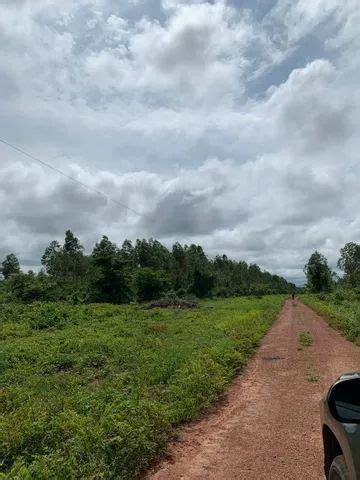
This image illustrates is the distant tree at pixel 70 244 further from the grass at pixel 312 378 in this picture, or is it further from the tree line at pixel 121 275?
the grass at pixel 312 378

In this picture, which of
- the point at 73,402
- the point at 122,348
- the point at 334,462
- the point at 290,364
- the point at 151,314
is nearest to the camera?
the point at 334,462

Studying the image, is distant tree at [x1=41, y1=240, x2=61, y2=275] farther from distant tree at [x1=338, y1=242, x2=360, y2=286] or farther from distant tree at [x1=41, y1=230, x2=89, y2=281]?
distant tree at [x1=338, y1=242, x2=360, y2=286]

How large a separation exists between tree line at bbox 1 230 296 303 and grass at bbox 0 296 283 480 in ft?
108

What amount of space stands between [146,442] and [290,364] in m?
8.42

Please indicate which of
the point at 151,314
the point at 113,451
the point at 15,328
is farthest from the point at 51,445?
the point at 151,314

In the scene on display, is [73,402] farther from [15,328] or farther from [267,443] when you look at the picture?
[15,328]

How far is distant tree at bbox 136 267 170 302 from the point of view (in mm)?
67338

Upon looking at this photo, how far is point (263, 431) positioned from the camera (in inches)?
303

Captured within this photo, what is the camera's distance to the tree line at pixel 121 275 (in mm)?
53594

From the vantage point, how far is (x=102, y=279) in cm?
5575

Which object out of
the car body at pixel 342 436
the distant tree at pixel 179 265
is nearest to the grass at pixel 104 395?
the car body at pixel 342 436

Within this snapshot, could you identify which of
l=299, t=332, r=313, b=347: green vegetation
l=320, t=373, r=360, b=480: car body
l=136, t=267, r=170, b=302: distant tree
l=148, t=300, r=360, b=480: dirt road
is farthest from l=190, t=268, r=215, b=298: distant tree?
l=320, t=373, r=360, b=480: car body

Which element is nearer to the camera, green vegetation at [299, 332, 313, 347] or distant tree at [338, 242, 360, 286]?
green vegetation at [299, 332, 313, 347]

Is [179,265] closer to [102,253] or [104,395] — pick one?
[102,253]
